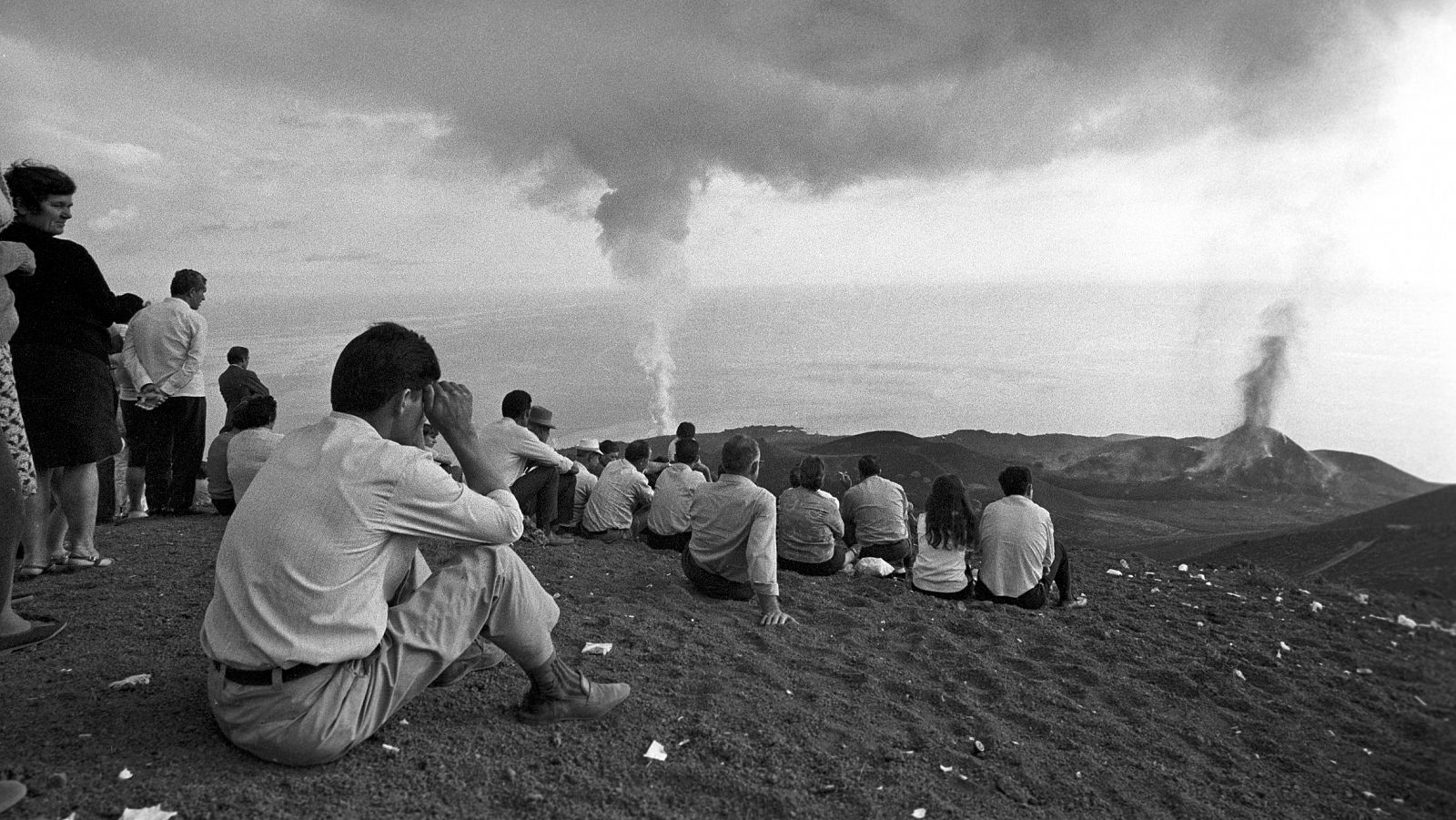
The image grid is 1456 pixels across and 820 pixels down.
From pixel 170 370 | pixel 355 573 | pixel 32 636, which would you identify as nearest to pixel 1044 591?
pixel 355 573

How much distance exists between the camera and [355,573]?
241 cm

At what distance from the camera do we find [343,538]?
2361 mm

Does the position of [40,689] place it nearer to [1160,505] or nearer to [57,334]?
[57,334]

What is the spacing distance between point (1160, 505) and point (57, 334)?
707 inches

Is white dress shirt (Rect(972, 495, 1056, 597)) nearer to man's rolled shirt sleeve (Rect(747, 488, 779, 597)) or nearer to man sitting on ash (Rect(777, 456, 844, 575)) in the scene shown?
man sitting on ash (Rect(777, 456, 844, 575))

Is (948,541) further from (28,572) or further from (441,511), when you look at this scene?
(28,572)

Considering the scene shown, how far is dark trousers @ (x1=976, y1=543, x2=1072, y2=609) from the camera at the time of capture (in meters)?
5.79

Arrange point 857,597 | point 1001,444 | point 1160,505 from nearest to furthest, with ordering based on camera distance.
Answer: point 857,597 < point 1160,505 < point 1001,444

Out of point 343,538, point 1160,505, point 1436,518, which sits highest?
point 1436,518

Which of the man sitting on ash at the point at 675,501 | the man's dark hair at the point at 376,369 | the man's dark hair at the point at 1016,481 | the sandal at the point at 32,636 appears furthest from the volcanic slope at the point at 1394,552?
the sandal at the point at 32,636

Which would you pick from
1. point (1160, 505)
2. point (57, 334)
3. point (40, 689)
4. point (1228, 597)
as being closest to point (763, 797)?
point (40, 689)

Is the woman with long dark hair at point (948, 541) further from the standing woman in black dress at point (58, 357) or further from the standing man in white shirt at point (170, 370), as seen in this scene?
the standing man in white shirt at point (170, 370)

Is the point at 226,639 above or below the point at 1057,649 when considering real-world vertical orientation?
above

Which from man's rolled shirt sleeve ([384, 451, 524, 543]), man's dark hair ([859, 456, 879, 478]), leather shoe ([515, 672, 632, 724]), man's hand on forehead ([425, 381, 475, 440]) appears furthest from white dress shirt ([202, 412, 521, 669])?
man's dark hair ([859, 456, 879, 478])
